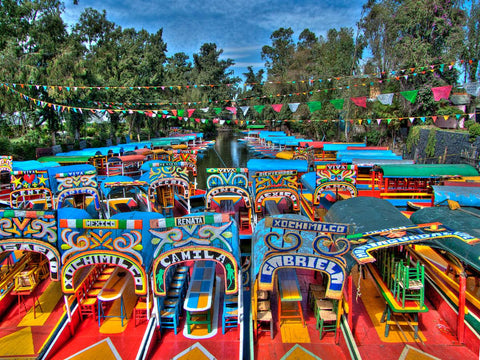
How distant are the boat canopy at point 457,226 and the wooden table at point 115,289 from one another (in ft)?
24.5

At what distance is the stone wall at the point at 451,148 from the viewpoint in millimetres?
24064

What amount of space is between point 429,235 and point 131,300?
7390mm

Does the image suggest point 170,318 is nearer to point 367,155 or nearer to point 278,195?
point 278,195

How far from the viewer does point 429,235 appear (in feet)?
21.1

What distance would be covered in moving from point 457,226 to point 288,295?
5.30 metres

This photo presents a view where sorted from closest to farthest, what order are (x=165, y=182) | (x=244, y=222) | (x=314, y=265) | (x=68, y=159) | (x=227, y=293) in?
(x=314, y=265) → (x=227, y=293) → (x=244, y=222) → (x=165, y=182) → (x=68, y=159)

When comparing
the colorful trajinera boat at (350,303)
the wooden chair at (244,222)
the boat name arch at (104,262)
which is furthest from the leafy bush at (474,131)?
the boat name arch at (104,262)

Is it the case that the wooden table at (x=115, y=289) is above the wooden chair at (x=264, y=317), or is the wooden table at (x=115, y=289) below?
above

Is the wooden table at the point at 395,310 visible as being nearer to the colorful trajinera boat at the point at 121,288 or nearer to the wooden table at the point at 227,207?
the colorful trajinera boat at the point at 121,288

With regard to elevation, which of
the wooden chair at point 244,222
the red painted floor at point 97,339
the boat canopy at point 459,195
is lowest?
the red painted floor at point 97,339

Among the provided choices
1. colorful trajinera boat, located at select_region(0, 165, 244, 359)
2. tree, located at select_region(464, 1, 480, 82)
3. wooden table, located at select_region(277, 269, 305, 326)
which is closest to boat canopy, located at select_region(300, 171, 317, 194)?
wooden table, located at select_region(277, 269, 305, 326)

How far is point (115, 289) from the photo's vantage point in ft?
25.4

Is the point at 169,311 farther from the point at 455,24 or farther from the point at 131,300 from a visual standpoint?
the point at 455,24

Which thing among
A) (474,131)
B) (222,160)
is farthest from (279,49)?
(474,131)
